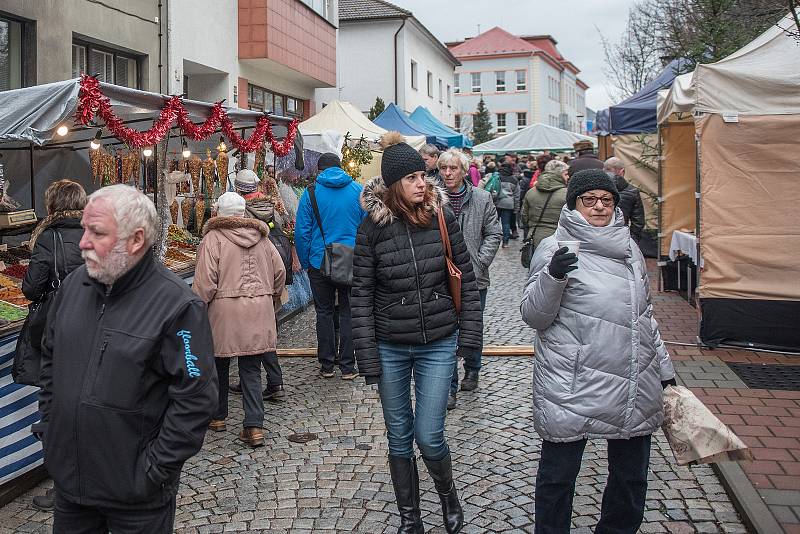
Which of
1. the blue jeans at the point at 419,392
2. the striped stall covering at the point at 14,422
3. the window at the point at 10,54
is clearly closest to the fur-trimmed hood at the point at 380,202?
the blue jeans at the point at 419,392

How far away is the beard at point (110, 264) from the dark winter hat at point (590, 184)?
2.00m

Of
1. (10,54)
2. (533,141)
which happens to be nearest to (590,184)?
(10,54)

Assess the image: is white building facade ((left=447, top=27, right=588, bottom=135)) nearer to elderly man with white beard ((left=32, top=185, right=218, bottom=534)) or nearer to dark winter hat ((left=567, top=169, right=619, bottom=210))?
dark winter hat ((left=567, top=169, right=619, bottom=210))

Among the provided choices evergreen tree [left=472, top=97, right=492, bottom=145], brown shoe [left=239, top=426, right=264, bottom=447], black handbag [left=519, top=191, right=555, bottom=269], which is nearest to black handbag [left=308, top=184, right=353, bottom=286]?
brown shoe [left=239, top=426, right=264, bottom=447]

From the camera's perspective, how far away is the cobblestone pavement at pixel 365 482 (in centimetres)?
445

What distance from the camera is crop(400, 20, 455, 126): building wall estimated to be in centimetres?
3216

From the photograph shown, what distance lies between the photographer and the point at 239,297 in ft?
19.4

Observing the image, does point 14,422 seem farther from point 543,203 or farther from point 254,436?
point 543,203

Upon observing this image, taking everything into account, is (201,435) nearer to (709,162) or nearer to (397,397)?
(397,397)

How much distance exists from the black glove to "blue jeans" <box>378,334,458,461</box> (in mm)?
899

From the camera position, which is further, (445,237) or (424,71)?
(424,71)

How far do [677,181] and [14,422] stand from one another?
10448mm

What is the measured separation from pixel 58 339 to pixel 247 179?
4.95 metres

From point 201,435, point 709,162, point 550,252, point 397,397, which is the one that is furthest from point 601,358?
point 709,162
